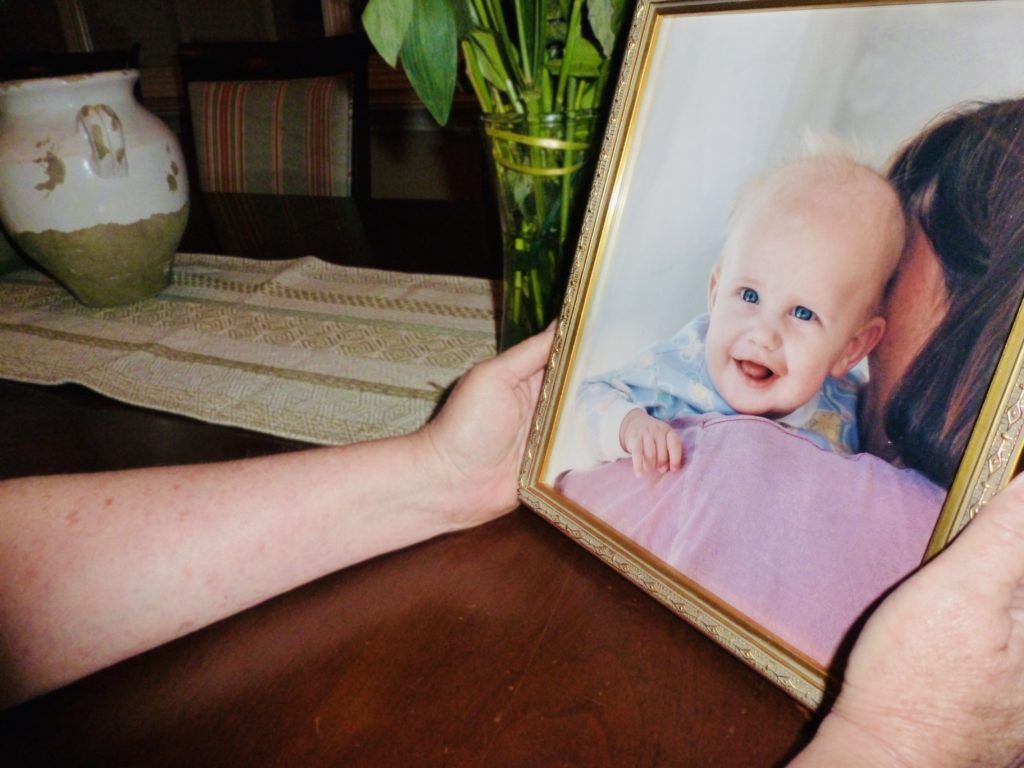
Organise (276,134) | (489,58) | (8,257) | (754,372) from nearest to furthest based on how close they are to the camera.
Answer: (754,372) < (489,58) < (8,257) < (276,134)

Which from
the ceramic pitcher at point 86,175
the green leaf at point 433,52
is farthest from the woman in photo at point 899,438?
the ceramic pitcher at point 86,175

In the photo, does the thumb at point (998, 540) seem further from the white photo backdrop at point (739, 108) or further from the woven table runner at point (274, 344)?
the woven table runner at point (274, 344)

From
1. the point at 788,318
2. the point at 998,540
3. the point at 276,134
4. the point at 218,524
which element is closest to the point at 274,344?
the point at 218,524

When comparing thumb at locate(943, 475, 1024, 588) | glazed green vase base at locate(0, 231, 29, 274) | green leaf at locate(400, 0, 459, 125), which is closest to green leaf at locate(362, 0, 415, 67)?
green leaf at locate(400, 0, 459, 125)

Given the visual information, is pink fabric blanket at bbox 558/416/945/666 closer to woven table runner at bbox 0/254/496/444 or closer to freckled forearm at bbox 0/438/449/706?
freckled forearm at bbox 0/438/449/706

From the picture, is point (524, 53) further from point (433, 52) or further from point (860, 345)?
point (860, 345)

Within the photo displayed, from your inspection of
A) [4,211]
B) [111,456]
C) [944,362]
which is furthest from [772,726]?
[4,211]
